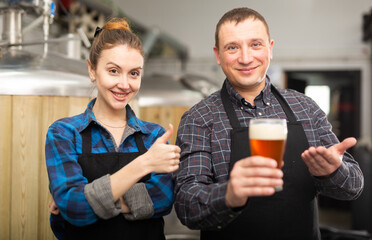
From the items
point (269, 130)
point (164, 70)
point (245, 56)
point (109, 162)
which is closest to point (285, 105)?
point (245, 56)

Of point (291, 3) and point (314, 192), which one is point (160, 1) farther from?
point (314, 192)

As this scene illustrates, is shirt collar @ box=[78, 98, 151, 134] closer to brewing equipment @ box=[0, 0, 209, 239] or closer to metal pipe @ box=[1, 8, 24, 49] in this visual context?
brewing equipment @ box=[0, 0, 209, 239]

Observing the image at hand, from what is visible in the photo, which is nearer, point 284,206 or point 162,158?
point 162,158

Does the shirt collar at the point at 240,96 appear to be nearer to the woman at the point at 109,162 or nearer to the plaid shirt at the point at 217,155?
the plaid shirt at the point at 217,155

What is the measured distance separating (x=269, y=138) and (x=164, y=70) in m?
7.65

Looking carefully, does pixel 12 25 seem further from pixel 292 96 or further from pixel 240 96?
pixel 292 96

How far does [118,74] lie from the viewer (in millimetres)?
1504

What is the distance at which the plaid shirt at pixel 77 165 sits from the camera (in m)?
1.32

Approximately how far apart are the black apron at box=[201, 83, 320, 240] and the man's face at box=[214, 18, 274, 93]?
0.17 m

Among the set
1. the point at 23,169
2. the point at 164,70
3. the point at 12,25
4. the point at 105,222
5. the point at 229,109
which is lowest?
the point at 105,222

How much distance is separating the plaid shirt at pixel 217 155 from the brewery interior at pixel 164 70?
62 centimetres

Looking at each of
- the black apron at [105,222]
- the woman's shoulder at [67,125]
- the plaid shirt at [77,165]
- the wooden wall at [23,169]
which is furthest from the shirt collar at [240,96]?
the wooden wall at [23,169]

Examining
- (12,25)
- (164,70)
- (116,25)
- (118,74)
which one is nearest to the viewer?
(118,74)

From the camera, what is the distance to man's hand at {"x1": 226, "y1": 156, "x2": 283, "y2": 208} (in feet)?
3.33
